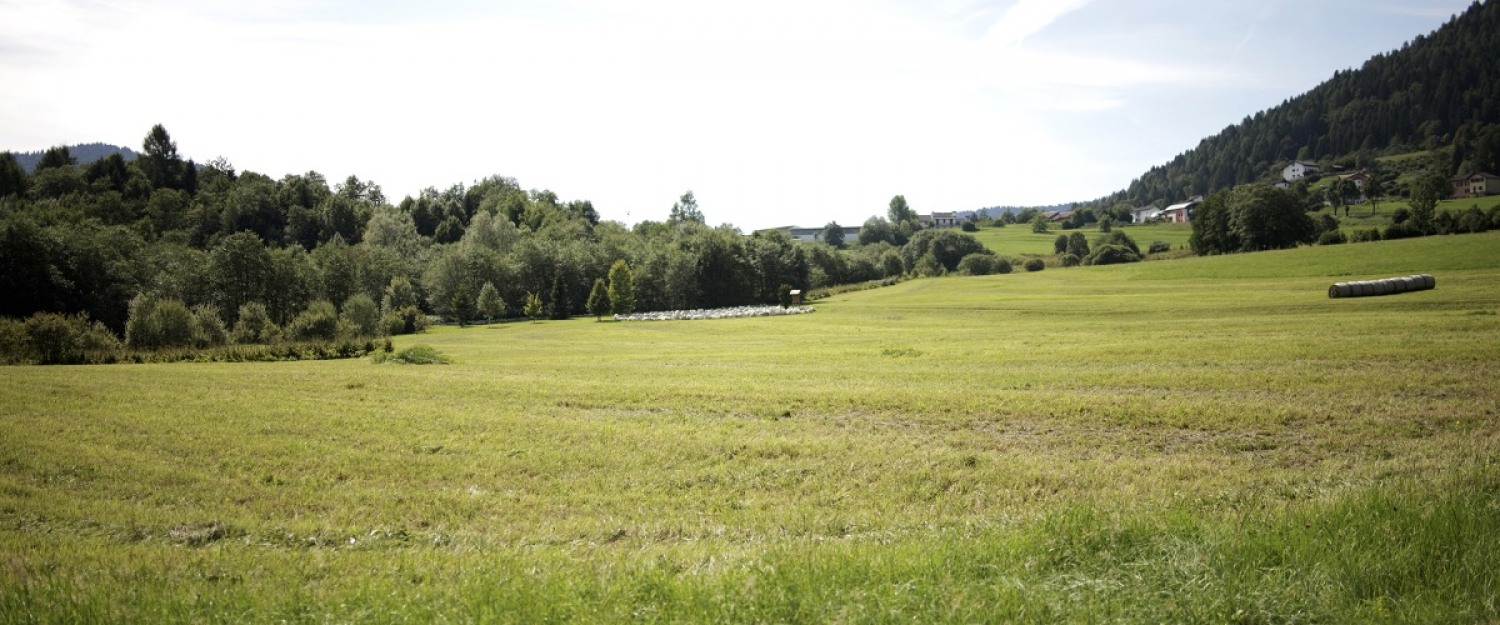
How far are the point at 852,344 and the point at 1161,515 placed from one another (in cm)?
3405

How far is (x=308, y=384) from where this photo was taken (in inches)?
998

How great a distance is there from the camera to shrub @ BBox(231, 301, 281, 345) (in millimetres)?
59812

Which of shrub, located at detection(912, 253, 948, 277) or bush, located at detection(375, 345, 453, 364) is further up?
shrub, located at detection(912, 253, 948, 277)

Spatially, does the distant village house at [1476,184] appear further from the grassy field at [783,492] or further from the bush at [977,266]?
the grassy field at [783,492]

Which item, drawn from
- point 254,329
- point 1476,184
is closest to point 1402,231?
point 1476,184

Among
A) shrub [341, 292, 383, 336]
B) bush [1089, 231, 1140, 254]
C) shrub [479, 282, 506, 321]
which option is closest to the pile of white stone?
shrub [479, 282, 506, 321]

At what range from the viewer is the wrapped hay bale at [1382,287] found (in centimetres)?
4797

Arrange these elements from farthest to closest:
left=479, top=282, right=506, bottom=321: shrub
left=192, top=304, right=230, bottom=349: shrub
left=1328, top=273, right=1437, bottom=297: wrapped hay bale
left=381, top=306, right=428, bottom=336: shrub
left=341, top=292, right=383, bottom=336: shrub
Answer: left=479, top=282, right=506, bottom=321: shrub, left=381, top=306, right=428, bottom=336: shrub, left=341, top=292, right=383, bottom=336: shrub, left=192, top=304, right=230, bottom=349: shrub, left=1328, top=273, right=1437, bottom=297: wrapped hay bale

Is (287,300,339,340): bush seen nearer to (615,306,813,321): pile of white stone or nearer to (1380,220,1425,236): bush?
(615,306,813,321): pile of white stone

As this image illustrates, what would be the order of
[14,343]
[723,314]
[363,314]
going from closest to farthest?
1. [14,343]
2. [363,314]
3. [723,314]

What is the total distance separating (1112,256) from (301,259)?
142517 millimetres

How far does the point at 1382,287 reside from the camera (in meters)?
48.4

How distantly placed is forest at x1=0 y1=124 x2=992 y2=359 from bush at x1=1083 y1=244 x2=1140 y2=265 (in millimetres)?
21946

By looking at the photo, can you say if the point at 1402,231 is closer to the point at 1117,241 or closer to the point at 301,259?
the point at 1117,241
